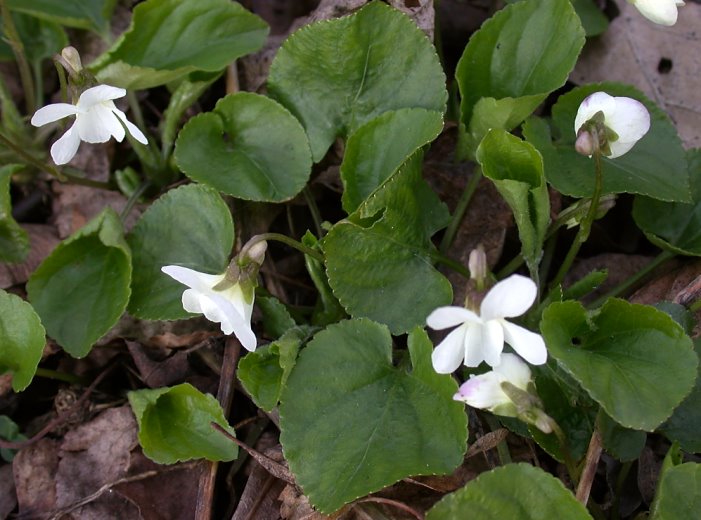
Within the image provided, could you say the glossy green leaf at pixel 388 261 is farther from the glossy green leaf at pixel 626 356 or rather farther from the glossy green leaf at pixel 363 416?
the glossy green leaf at pixel 626 356

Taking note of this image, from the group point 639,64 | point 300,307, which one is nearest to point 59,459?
point 300,307

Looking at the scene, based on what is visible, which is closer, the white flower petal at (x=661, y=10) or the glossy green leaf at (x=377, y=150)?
the white flower petal at (x=661, y=10)

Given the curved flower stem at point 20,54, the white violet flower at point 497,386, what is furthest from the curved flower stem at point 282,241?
the curved flower stem at point 20,54

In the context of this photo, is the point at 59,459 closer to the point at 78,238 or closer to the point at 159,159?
the point at 78,238

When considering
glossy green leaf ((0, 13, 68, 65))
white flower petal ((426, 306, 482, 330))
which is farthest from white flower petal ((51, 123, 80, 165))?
white flower petal ((426, 306, 482, 330))

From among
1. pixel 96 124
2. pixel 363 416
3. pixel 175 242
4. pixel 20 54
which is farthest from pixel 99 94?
pixel 363 416

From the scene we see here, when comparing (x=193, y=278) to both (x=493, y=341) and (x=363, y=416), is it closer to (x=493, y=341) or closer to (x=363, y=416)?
(x=363, y=416)
